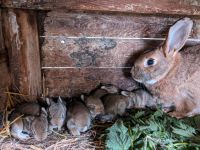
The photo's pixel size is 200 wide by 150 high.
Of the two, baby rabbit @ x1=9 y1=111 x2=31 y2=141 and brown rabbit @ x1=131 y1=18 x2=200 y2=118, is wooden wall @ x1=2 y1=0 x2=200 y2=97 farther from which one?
baby rabbit @ x1=9 y1=111 x2=31 y2=141

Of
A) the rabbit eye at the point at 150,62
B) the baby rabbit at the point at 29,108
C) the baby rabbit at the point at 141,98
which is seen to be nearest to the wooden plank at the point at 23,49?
the baby rabbit at the point at 29,108

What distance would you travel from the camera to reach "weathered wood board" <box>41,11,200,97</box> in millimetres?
2623

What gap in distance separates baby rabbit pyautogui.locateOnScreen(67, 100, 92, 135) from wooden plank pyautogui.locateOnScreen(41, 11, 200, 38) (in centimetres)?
61

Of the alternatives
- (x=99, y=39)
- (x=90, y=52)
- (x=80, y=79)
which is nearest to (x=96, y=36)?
(x=99, y=39)

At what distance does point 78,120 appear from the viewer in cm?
243

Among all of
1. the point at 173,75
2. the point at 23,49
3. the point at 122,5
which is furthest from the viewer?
the point at 173,75

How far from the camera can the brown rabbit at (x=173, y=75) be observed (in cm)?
273

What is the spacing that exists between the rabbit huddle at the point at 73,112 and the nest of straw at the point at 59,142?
0.13ft

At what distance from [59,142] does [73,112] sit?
0.24m

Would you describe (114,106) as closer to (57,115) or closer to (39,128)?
(57,115)

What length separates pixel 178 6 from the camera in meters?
2.44

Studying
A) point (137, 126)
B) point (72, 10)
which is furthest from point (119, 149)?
point (72, 10)

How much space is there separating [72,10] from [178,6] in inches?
30.6

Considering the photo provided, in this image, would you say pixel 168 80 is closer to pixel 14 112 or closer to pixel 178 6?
pixel 178 6
